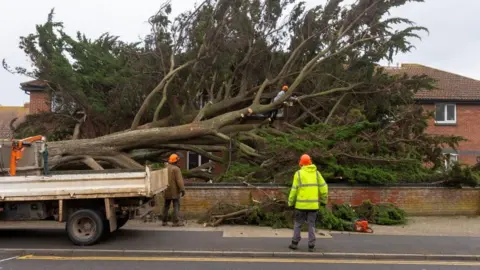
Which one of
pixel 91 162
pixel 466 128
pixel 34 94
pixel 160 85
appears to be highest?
pixel 34 94

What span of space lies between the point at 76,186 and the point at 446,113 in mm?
22821

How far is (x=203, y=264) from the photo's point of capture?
7.75 meters

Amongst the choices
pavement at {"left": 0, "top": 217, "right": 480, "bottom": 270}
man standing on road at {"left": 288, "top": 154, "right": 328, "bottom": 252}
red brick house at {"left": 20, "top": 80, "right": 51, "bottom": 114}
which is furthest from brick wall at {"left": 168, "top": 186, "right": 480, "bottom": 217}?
red brick house at {"left": 20, "top": 80, "right": 51, "bottom": 114}

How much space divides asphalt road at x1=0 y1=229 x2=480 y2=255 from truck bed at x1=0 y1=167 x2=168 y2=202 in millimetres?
956

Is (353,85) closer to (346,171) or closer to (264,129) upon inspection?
(264,129)

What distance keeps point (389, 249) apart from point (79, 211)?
6.07 m

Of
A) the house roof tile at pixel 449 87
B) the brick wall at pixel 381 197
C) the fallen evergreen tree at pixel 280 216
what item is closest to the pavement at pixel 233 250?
the fallen evergreen tree at pixel 280 216

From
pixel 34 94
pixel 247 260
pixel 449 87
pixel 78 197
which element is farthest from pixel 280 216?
pixel 449 87

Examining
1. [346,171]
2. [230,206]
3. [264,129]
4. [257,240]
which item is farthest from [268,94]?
[257,240]

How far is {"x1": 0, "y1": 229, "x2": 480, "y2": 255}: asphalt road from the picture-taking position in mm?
8781

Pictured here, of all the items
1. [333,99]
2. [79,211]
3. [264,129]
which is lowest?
[79,211]

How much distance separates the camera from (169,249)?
8641 mm

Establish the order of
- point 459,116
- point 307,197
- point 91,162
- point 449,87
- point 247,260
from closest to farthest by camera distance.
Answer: point 247,260 < point 307,197 < point 91,162 < point 459,116 < point 449,87

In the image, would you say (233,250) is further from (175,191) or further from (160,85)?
(160,85)
